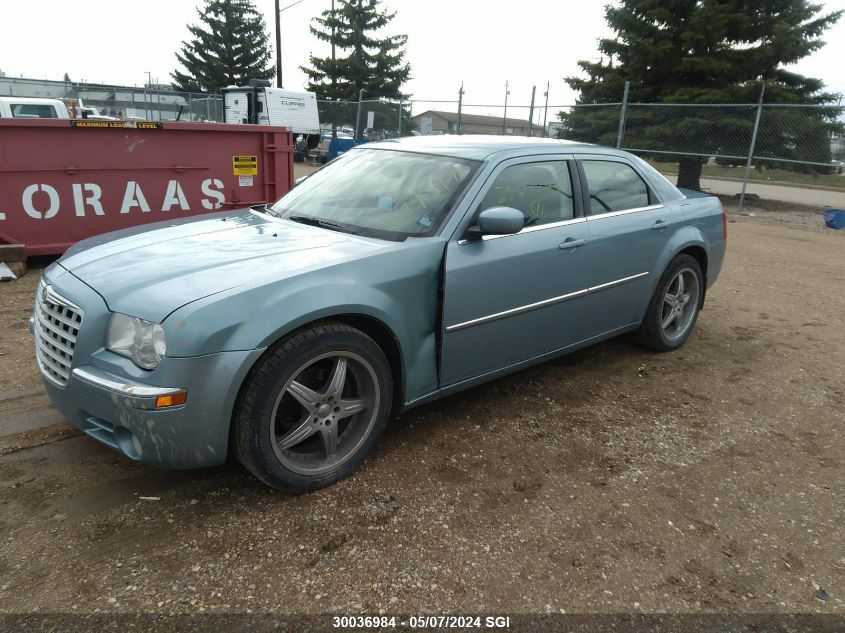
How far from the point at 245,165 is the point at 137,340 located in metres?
5.73

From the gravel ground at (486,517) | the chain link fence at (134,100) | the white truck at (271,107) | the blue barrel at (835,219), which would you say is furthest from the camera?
the chain link fence at (134,100)

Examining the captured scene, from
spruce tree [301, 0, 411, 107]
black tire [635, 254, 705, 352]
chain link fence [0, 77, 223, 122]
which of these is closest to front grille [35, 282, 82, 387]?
black tire [635, 254, 705, 352]

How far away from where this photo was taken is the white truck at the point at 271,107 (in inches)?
838

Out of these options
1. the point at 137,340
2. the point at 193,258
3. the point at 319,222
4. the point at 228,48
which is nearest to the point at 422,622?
the point at 137,340

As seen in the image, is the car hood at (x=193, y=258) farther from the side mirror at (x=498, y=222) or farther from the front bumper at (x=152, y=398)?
the side mirror at (x=498, y=222)

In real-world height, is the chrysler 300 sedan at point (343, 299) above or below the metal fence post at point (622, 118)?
below

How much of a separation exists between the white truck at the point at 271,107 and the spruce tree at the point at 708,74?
10201 mm

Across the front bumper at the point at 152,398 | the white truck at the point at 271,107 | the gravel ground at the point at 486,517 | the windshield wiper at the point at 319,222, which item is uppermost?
the white truck at the point at 271,107

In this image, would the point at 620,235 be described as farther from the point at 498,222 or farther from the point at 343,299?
the point at 343,299

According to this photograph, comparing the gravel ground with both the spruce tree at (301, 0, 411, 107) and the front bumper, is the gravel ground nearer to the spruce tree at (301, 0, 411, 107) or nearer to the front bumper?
the front bumper

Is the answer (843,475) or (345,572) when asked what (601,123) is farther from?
(345,572)

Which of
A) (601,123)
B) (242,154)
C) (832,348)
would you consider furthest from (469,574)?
(601,123)

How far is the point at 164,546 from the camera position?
2533 mm

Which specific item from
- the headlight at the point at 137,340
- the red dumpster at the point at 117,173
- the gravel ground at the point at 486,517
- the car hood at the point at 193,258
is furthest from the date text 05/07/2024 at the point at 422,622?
the red dumpster at the point at 117,173
